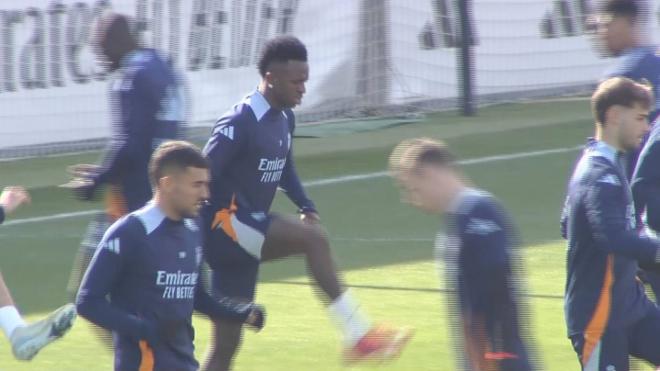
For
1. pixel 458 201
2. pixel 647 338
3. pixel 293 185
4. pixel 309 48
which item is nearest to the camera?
pixel 458 201

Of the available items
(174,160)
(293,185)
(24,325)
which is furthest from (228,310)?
(293,185)

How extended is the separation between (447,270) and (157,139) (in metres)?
2.91

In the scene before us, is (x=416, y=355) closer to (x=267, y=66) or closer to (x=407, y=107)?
(x=267, y=66)

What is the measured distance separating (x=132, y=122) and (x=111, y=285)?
213 centimetres

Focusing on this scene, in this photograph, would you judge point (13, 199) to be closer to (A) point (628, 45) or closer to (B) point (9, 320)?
(B) point (9, 320)

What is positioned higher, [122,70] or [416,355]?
[122,70]

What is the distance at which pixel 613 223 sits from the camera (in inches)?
251

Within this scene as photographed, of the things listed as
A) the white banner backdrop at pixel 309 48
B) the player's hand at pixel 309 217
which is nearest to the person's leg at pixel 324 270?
the player's hand at pixel 309 217

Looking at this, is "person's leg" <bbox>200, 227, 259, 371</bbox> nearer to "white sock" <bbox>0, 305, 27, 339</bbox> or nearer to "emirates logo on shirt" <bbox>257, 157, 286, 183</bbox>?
"emirates logo on shirt" <bbox>257, 157, 286, 183</bbox>

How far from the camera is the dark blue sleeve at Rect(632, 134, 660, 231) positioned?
7.64 metres

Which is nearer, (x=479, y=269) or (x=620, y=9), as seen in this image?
(x=479, y=269)

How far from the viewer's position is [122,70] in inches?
327

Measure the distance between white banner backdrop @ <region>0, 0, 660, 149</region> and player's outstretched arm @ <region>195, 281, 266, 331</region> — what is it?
33.6ft

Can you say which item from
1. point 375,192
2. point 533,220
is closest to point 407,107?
point 375,192
